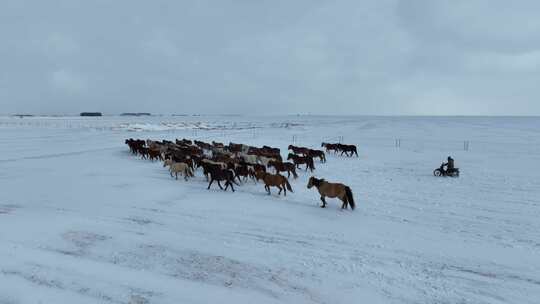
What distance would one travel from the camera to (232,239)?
7012mm

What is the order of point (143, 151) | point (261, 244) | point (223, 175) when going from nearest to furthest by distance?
point (261, 244)
point (223, 175)
point (143, 151)

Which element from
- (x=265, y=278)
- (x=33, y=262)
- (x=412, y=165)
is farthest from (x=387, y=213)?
(x=412, y=165)

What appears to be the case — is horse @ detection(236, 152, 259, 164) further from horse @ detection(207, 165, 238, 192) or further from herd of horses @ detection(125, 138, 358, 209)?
horse @ detection(207, 165, 238, 192)

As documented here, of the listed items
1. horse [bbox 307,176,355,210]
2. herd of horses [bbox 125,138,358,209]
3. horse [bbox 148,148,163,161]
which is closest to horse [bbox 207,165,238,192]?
herd of horses [bbox 125,138,358,209]

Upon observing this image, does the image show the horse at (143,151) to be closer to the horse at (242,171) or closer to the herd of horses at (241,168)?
the herd of horses at (241,168)

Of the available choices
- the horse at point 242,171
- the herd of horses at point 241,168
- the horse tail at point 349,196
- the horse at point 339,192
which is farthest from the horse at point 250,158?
the horse tail at point 349,196

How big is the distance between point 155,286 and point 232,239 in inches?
85.0

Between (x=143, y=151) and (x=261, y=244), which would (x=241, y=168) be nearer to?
(x=261, y=244)

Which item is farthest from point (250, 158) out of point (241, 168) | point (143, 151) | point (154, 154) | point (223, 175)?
point (143, 151)

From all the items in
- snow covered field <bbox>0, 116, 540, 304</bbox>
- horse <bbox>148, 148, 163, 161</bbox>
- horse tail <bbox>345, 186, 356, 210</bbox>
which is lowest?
snow covered field <bbox>0, 116, 540, 304</bbox>

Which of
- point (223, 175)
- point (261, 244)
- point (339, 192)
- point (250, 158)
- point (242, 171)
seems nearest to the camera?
point (261, 244)

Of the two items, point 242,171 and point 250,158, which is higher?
point 250,158

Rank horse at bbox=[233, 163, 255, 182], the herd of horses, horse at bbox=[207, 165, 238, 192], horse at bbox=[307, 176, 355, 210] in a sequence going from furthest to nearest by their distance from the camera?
horse at bbox=[233, 163, 255, 182], horse at bbox=[207, 165, 238, 192], the herd of horses, horse at bbox=[307, 176, 355, 210]

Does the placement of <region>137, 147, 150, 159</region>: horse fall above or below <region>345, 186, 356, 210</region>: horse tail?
above
